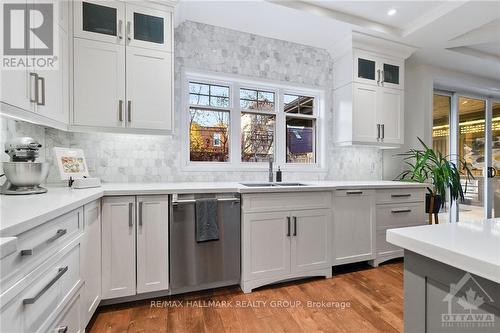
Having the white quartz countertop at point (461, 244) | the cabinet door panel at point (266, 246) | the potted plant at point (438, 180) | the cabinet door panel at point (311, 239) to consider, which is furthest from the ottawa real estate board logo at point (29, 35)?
the potted plant at point (438, 180)

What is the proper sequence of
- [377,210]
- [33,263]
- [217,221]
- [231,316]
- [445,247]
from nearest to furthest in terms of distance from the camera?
[445,247] < [33,263] < [231,316] < [217,221] < [377,210]

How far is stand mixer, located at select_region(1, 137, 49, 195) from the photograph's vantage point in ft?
4.71

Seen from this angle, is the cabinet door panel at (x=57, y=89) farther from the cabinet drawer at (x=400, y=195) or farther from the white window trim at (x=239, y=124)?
the cabinet drawer at (x=400, y=195)

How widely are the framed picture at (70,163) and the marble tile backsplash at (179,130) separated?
253 mm

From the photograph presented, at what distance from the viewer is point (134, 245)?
185 cm

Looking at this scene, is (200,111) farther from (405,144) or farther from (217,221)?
(405,144)

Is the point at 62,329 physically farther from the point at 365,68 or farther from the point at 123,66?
the point at 365,68

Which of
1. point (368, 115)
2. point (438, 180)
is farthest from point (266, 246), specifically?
point (438, 180)

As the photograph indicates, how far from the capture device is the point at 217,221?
2021mm

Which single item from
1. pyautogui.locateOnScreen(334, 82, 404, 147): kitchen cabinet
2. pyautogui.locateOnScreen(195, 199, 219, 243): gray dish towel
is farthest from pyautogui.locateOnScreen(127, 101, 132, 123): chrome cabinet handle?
pyautogui.locateOnScreen(334, 82, 404, 147): kitchen cabinet

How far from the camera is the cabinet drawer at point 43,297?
0.76 m

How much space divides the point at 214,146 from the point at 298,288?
5.73ft

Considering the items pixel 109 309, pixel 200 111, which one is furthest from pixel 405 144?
pixel 109 309

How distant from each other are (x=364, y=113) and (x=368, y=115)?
0.07 metres
